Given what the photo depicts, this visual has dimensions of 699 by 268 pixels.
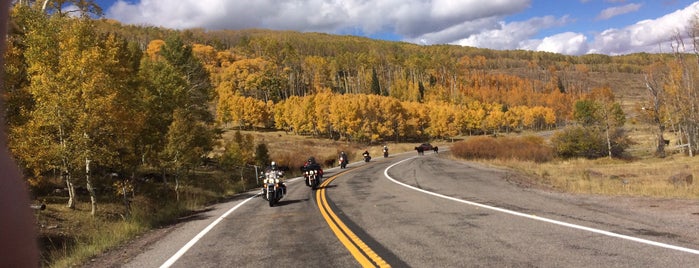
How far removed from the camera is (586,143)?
5366cm

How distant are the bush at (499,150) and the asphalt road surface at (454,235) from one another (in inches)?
1256

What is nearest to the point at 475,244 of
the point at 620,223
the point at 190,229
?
the point at 620,223

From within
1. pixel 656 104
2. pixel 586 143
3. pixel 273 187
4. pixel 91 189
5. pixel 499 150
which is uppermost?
pixel 656 104

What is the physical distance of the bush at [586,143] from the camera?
177 ft

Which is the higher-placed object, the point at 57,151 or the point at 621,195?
the point at 57,151

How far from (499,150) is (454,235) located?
3890cm

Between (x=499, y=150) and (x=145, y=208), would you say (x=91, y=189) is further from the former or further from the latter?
(x=499, y=150)

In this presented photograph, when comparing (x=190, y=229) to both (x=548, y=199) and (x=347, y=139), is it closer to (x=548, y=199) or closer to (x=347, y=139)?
(x=548, y=199)

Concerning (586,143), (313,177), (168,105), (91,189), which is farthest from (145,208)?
(586,143)

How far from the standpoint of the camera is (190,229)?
35.2 feet

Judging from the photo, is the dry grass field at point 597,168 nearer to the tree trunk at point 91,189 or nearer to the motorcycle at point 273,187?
the motorcycle at point 273,187

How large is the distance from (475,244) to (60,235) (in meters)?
15.6

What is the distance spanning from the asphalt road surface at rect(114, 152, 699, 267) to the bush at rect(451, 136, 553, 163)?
31.9 metres

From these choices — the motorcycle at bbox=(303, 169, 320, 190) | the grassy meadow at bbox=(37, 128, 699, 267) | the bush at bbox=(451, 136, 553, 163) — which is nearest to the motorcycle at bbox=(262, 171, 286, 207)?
the grassy meadow at bbox=(37, 128, 699, 267)
